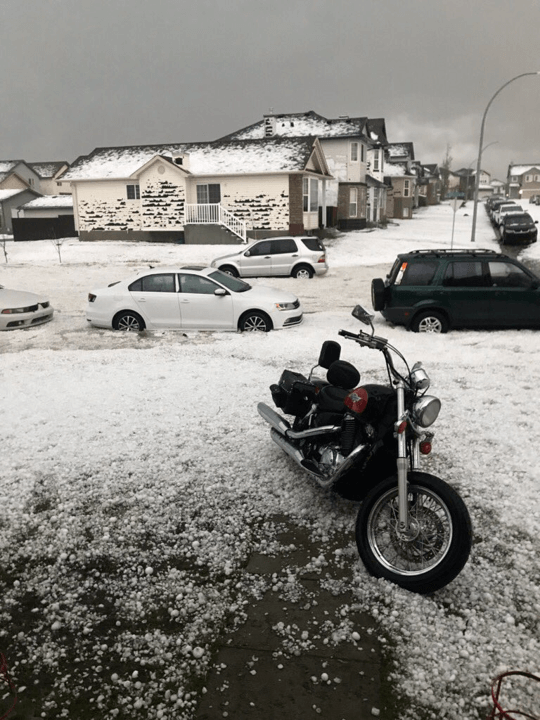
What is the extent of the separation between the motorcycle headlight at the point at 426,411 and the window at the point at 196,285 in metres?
8.55

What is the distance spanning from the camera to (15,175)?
202 ft

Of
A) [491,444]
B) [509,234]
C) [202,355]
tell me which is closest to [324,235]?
[509,234]

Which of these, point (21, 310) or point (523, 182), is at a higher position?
point (523, 182)

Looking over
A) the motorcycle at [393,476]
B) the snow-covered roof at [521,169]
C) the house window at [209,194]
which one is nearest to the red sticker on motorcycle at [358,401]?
the motorcycle at [393,476]

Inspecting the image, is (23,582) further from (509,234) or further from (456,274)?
(509,234)

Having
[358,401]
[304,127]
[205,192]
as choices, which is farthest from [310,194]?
[358,401]

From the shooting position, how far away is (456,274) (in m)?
11.4

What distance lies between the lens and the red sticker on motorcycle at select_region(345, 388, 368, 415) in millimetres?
3926

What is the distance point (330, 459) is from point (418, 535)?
1033 mm

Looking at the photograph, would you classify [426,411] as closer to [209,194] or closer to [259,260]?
Answer: [259,260]

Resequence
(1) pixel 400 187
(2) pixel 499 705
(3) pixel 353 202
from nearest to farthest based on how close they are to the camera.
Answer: (2) pixel 499 705
(3) pixel 353 202
(1) pixel 400 187

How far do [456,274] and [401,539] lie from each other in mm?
8720

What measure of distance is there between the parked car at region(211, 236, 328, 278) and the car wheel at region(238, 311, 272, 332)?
9438 millimetres

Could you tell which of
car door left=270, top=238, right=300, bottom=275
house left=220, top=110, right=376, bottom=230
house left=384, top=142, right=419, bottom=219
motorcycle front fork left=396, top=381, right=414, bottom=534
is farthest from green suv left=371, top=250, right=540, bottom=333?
house left=384, top=142, right=419, bottom=219
